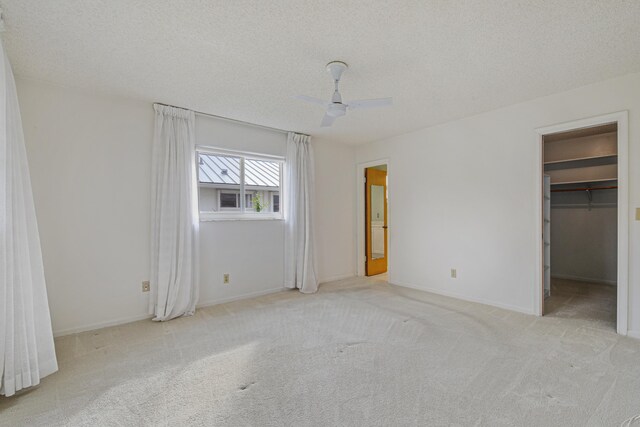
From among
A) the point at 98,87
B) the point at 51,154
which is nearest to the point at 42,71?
the point at 98,87

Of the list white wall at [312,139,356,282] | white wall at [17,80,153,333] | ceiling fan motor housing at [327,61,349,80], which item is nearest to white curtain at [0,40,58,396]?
white wall at [17,80,153,333]

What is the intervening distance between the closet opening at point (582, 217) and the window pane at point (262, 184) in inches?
147

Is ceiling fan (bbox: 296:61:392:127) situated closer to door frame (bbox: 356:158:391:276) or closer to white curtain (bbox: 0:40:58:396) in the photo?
white curtain (bbox: 0:40:58:396)

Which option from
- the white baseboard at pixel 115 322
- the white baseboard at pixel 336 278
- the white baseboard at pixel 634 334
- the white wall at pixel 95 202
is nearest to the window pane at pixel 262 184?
the white wall at pixel 95 202

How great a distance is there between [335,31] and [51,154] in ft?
9.65

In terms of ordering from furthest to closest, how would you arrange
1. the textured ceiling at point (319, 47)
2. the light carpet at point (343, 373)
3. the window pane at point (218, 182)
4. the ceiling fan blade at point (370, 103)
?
1. the window pane at point (218, 182)
2. the ceiling fan blade at point (370, 103)
3. the textured ceiling at point (319, 47)
4. the light carpet at point (343, 373)

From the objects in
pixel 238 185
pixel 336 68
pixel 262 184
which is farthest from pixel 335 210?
pixel 336 68

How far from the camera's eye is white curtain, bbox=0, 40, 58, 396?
190 cm

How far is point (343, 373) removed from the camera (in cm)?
219

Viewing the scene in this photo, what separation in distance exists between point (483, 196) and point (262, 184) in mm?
3083

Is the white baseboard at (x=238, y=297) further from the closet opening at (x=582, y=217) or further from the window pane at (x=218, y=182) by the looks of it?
the closet opening at (x=582, y=217)

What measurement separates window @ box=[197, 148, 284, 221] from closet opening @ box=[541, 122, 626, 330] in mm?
3770

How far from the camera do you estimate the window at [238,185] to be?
3.98m

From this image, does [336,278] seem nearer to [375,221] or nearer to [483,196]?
[375,221]
